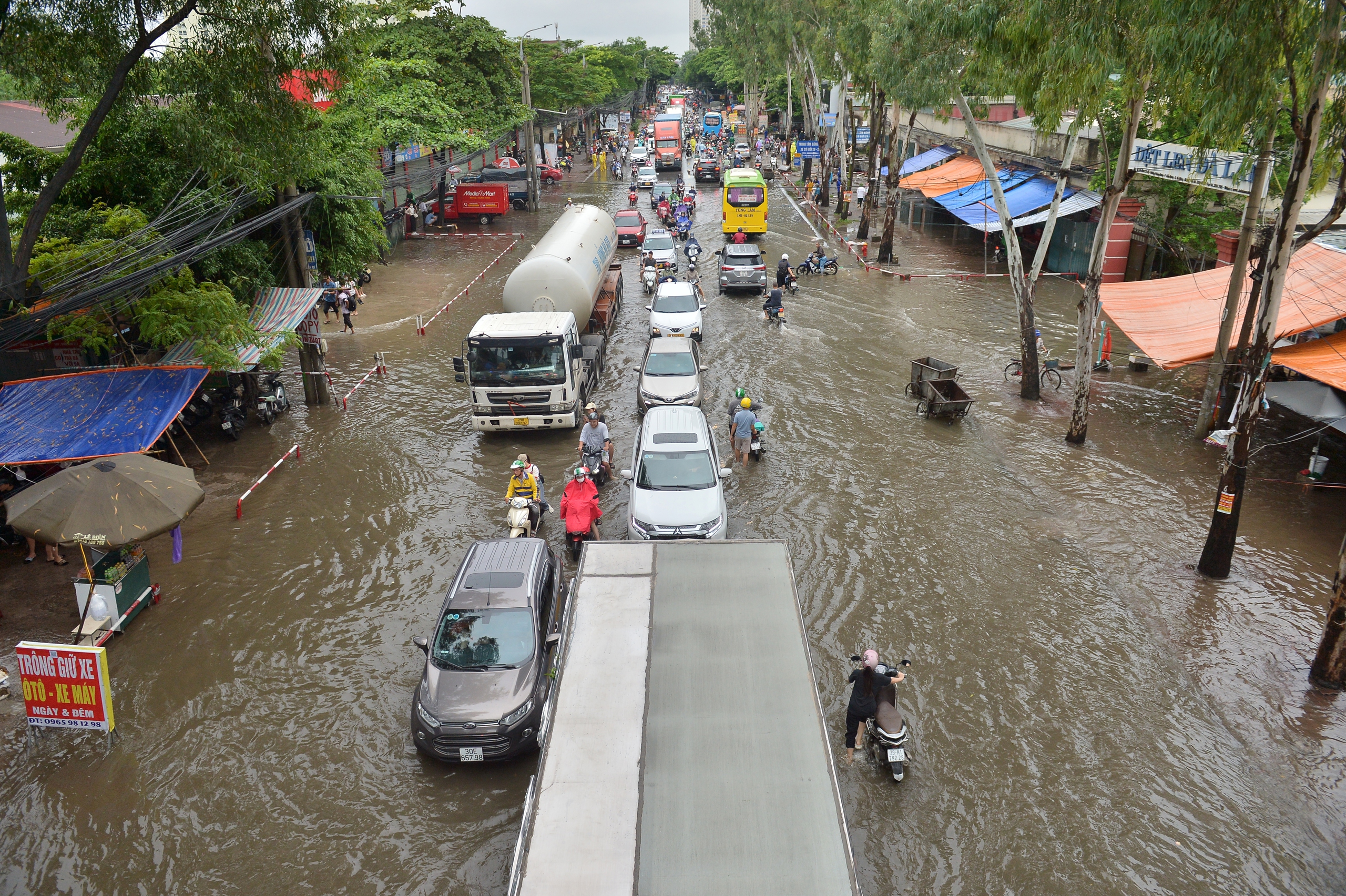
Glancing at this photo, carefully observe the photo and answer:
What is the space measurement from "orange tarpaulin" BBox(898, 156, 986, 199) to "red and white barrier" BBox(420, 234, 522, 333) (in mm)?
18600

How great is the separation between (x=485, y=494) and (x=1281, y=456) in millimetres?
15199

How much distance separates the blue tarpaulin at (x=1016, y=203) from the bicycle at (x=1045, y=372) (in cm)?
1053

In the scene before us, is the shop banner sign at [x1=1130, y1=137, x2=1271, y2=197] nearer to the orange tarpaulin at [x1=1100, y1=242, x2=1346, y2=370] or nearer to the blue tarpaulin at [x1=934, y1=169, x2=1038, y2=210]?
the orange tarpaulin at [x1=1100, y1=242, x2=1346, y2=370]

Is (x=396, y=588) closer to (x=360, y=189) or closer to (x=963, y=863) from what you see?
(x=963, y=863)

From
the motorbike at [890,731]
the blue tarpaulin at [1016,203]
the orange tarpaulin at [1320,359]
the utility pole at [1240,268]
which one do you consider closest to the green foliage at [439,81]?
the blue tarpaulin at [1016,203]

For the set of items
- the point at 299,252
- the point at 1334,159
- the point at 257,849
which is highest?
the point at 1334,159

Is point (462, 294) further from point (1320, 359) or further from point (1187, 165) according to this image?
point (1320, 359)

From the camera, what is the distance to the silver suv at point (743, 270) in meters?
28.8

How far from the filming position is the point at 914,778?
28.3 feet

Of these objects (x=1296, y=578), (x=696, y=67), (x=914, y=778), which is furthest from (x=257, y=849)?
(x=696, y=67)

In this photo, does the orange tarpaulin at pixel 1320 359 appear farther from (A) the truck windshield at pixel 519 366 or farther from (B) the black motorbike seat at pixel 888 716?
(A) the truck windshield at pixel 519 366

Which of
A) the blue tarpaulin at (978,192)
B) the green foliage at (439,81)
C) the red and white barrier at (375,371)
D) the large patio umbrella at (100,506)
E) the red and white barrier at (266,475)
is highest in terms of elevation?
the green foliage at (439,81)

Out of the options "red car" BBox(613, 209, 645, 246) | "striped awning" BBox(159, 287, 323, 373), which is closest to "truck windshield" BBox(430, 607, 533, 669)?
"striped awning" BBox(159, 287, 323, 373)

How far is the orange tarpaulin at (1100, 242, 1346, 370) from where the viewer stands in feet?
51.5
